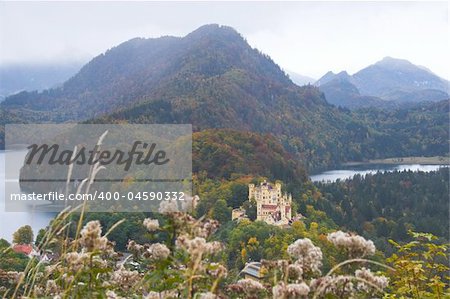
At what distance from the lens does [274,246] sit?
20.7 m

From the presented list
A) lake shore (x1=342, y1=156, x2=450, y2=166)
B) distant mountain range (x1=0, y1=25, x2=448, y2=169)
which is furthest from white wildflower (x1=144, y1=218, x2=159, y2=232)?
lake shore (x1=342, y1=156, x2=450, y2=166)

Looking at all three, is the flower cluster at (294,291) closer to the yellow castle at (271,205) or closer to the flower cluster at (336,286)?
the flower cluster at (336,286)

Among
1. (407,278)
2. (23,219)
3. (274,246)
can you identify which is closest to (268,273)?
(407,278)

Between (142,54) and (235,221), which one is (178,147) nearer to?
(235,221)

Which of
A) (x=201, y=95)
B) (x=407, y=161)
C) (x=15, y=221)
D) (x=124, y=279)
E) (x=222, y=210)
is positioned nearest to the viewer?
(x=124, y=279)

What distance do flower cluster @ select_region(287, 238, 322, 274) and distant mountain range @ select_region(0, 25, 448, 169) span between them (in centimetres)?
4968

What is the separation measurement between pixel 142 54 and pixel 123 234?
140 metres

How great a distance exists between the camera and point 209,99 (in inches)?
3556

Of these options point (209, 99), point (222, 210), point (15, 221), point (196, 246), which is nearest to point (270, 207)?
point (222, 210)

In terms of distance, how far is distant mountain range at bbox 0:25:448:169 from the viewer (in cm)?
8706

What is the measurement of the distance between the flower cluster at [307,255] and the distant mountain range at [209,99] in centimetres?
4968

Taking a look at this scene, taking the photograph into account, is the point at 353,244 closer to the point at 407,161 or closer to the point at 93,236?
the point at 93,236

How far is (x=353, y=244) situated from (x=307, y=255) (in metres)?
0.21

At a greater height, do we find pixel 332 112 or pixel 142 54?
pixel 142 54
